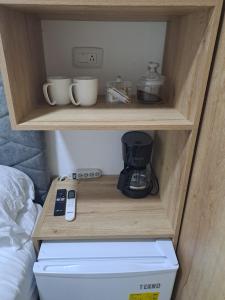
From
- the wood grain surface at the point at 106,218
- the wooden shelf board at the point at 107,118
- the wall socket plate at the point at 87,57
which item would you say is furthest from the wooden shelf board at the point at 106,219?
the wall socket plate at the point at 87,57

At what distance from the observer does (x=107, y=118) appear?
0.72 meters

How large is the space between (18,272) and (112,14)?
903mm

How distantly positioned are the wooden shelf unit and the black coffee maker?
0.17m

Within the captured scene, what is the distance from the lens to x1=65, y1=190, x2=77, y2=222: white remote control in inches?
36.9

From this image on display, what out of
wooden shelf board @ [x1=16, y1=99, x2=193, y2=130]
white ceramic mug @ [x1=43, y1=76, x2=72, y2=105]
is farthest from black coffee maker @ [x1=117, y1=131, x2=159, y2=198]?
white ceramic mug @ [x1=43, y1=76, x2=72, y2=105]

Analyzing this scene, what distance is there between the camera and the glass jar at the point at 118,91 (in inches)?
33.9

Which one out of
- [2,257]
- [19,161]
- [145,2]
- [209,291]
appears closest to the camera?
[145,2]

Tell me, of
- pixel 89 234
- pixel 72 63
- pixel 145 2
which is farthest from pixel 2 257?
pixel 145 2

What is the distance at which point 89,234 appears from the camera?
867 mm

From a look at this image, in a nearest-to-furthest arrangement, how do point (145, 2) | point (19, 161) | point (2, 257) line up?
point (145, 2)
point (2, 257)
point (19, 161)

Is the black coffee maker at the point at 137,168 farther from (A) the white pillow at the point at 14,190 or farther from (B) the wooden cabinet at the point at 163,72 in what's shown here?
(A) the white pillow at the point at 14,190

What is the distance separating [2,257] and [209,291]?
666 millimetres

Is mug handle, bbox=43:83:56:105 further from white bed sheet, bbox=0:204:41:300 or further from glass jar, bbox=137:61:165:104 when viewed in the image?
white bed sheet, bbox=0:204:41:300

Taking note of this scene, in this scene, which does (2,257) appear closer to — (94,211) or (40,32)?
(94,211)
